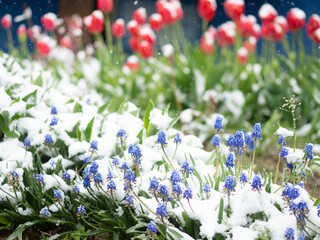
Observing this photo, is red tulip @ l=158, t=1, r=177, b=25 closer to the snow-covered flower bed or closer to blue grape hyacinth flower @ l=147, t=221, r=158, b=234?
the snow-covered flower bed

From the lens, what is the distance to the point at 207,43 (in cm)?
408

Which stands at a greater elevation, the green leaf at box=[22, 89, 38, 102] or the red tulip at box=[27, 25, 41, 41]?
the green leaf at box=[22, 89, 38, 102]

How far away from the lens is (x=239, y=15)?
3674mm

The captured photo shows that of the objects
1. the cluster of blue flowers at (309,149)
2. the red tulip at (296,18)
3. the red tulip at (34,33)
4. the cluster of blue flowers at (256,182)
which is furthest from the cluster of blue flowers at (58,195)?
the red tulip at (34,33)

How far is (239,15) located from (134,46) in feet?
4.07

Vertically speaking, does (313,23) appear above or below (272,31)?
above

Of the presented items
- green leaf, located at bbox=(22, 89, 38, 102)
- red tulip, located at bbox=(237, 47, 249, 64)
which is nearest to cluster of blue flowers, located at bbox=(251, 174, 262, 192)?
green leaf, located at bbox=(22, 89, 38, 102)

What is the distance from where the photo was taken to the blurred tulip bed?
1.44m

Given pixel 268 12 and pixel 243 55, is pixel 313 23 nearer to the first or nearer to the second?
pixel 268 12

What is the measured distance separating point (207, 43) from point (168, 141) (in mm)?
2268

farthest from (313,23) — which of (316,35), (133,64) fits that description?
(133,64)

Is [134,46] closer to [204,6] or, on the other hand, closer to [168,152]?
[204,6]

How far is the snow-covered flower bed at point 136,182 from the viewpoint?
1.38 metres

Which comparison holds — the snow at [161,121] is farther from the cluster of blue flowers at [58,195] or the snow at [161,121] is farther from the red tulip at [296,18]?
the red tulip at [296,18]
